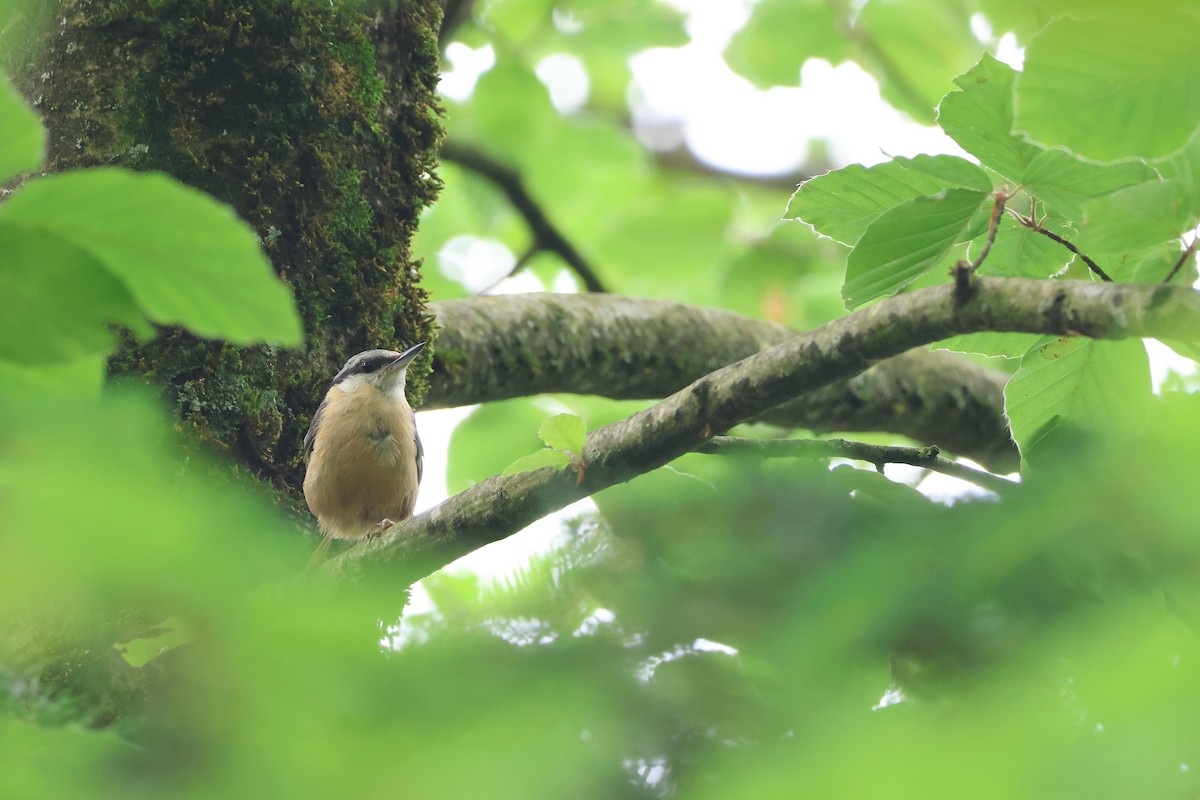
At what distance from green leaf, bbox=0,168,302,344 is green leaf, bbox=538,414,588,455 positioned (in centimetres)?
86

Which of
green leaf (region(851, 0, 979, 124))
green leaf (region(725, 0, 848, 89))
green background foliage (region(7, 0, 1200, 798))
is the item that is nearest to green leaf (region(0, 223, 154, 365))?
green background foliage (region(7, 0, 1200, 798))

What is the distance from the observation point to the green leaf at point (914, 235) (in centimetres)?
155

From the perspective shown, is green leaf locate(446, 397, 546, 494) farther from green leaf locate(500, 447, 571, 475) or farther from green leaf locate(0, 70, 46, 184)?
green leaf locate(0, 70, 46, 184)

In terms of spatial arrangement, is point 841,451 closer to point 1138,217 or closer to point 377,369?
point 1138,217

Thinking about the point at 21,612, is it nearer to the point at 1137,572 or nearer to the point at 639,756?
the point at 639,756

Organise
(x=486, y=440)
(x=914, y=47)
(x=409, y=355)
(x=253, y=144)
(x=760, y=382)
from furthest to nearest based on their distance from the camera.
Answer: (x=914, y=47) → (x=486, y=440) → (x=409, y=355) → (x=253, y=144) → (x=760, y=382)

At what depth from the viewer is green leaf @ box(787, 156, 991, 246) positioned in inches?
64.6

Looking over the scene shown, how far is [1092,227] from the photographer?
4.59ft

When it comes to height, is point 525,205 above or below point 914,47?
below

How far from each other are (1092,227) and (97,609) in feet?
4.33

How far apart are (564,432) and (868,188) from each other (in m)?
0.72

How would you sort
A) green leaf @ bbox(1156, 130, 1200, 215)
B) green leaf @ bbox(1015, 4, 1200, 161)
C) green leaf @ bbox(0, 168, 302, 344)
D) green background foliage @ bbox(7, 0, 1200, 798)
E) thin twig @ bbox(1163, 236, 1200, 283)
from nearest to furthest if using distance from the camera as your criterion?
green background foliage @ bbox(7, 0, 1200, 798) → green leaf @ bbox(0, 168, 302, 344) → green leaf @ bbox(1015, 4, 1200, 161) → green leaf @ bbox(1156, 130, 1200, 215) → thin twig @ bbox(1163, 236, 1200, 283)

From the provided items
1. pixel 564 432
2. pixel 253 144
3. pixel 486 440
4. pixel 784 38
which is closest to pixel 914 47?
pixel 784 38

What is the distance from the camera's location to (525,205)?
5.80m
